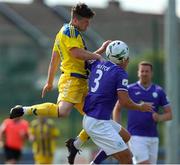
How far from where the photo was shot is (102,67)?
1253 cm

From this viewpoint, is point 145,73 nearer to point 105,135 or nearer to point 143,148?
point 143,148

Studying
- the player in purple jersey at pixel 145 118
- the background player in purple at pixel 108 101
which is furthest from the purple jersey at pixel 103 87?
the player in purple jersey at pixel 145 118

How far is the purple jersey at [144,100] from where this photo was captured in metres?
15.4

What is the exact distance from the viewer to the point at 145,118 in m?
15.6

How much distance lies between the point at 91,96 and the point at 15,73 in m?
14.4

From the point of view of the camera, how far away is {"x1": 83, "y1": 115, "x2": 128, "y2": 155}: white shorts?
12.5 meters

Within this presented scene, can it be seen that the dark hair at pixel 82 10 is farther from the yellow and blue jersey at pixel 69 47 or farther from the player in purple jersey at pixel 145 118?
the player in purple jersey at pixel 145 118

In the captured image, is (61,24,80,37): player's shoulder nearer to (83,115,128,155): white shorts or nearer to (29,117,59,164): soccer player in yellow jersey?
(83,115,128,155): white shorts

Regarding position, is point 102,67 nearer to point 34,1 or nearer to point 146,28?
point 146,28

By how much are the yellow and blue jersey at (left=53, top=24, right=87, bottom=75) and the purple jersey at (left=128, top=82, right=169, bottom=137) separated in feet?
8.17

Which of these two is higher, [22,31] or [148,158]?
[22,31]

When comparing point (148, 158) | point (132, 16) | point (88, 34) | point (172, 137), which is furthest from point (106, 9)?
point (148, 158)

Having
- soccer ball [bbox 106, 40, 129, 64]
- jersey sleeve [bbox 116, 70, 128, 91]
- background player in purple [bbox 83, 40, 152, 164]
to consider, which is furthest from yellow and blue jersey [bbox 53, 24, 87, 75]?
jersey sleeve [bbox 116, 70, 128, 91]

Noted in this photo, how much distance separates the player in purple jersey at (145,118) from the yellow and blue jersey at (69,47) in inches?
98.0
